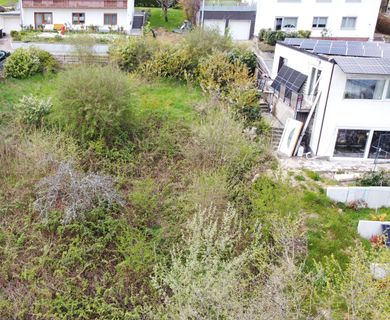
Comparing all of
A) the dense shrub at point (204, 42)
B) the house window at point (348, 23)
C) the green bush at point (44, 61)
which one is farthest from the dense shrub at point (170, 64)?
the house window at point (348, 23)

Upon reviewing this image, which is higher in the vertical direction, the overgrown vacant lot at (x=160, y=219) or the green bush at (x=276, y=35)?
the green bush at (x=276, y=35)

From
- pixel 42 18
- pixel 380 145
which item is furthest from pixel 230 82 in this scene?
pixel 42 18

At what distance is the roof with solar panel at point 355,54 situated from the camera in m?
18.8

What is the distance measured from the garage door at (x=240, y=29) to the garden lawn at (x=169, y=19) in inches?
319

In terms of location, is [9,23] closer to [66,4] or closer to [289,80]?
[66,4]

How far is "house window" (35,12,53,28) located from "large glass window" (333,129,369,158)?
110ft

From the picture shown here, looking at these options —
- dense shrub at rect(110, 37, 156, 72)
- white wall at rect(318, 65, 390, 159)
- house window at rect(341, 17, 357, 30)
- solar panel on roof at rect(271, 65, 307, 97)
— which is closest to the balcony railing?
dense shrub at rect(110, 37, 156, 72)

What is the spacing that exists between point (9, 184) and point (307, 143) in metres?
16.3

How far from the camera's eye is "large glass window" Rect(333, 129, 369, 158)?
21.0 m

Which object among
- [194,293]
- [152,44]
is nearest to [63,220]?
[194,293]

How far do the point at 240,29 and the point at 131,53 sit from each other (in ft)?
52.8

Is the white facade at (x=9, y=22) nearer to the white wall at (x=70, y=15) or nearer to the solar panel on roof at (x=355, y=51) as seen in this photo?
the white wall at (x=70, y=15)

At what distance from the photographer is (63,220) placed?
15.2 m

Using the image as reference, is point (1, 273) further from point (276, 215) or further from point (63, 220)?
point (276, 215)
